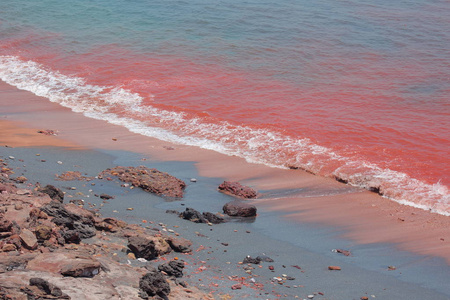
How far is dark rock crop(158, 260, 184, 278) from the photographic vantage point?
257 inches

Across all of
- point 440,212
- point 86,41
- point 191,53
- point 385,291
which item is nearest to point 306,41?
point 191,53

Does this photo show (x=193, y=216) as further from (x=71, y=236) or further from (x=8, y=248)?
(x=8, y=248)

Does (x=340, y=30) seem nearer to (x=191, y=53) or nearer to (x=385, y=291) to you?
(x=191, y=53)

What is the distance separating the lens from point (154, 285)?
19.0 feet

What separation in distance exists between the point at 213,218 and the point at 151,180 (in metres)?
1.71

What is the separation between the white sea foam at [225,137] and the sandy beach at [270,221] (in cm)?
44

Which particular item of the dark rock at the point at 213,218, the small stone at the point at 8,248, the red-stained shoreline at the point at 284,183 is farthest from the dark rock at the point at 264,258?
the small stone at the point at 8,248

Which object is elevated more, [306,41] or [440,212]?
[306,41]

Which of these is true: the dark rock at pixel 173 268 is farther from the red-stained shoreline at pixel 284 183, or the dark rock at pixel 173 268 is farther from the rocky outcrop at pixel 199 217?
the red-stained shoreline at pixel 284 183

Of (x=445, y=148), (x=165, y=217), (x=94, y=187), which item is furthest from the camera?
(x=445, y=148)

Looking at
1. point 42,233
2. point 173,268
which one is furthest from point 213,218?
point 42,233

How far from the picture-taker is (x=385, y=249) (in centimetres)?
826

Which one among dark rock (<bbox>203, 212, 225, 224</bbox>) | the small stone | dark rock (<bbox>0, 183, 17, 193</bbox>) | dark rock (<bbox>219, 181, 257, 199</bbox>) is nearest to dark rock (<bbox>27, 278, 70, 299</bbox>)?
the small stone

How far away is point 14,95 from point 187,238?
10.5m
